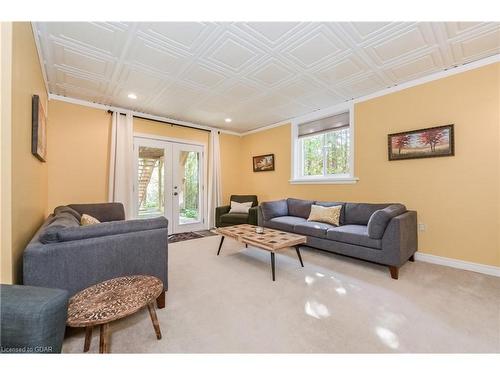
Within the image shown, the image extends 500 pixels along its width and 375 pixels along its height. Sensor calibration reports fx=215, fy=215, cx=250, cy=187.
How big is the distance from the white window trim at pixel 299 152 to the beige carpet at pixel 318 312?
161 cm

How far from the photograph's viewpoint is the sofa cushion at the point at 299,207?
405 centimetres

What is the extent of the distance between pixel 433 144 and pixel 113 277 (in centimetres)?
392

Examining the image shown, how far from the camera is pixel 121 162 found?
3996 mm

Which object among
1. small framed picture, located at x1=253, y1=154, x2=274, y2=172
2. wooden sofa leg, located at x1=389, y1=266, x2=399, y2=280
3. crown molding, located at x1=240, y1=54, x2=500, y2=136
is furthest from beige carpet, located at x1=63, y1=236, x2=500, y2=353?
small framed picture, located at x1=253, y1=154, x2=274, y2=172

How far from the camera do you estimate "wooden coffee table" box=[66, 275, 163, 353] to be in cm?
115

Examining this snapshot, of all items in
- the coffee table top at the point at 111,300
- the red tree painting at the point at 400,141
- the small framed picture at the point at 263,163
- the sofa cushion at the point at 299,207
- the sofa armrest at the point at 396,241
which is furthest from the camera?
the small framed picture at the point at 263,163

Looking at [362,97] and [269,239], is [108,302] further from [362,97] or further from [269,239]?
[362,97]

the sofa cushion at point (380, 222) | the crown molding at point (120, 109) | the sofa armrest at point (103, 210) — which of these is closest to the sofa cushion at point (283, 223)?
the sofa cushion at point (380, 222)

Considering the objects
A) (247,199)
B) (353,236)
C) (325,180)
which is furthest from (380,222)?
(247,199)

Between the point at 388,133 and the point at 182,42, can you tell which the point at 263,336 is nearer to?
the point at 182,42

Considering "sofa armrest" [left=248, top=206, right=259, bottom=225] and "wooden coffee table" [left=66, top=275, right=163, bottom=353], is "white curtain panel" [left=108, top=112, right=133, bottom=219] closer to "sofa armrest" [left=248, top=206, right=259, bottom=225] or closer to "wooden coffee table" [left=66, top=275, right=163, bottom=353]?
"sofa armrest" [left=248, top=206, right=259, bottom=225]

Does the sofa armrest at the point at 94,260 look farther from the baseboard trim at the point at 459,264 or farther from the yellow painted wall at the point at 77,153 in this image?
the baseboard trim at the point at 459,264

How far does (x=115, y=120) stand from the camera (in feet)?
13.1

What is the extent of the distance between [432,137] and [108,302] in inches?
153
